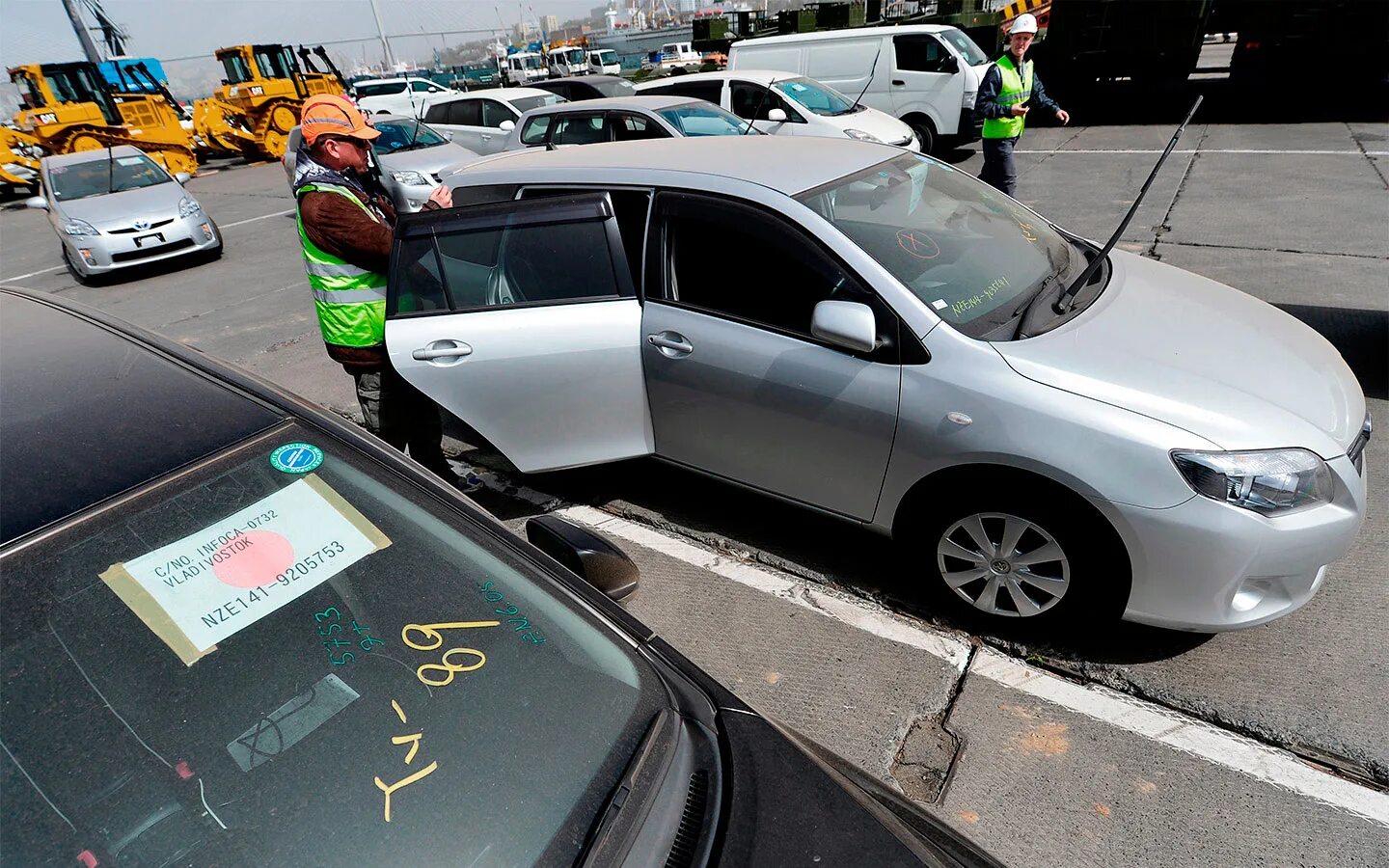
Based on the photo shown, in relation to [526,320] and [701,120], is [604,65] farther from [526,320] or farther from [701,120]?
[526,320]

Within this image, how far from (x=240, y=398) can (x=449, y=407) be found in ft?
5.67

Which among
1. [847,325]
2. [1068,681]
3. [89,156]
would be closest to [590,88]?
[89,156]

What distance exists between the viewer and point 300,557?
4.68ft

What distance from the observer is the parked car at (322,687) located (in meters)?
1.10

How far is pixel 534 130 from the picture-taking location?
9500mm

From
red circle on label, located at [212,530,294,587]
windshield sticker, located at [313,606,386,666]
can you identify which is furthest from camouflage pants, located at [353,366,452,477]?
windshield sticker, located at [313,606,386,666]

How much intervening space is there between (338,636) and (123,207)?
10969 mm

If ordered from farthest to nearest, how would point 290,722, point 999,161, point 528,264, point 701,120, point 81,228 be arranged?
1. point 81,228
2. point 701,120
3. point 999,161
4. point 528,264
5. point 290,722

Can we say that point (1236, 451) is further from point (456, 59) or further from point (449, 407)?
point (456, 59)

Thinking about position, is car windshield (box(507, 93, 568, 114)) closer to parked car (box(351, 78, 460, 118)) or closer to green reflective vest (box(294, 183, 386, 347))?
parked car (box(351, 78, 460, 118))

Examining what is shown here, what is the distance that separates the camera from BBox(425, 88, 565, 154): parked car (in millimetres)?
11508

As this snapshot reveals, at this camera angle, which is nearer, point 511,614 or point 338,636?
point 338,636

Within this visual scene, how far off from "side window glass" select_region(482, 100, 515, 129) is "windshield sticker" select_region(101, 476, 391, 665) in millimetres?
11492

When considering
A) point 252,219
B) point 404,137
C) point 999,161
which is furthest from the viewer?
point 252,219
